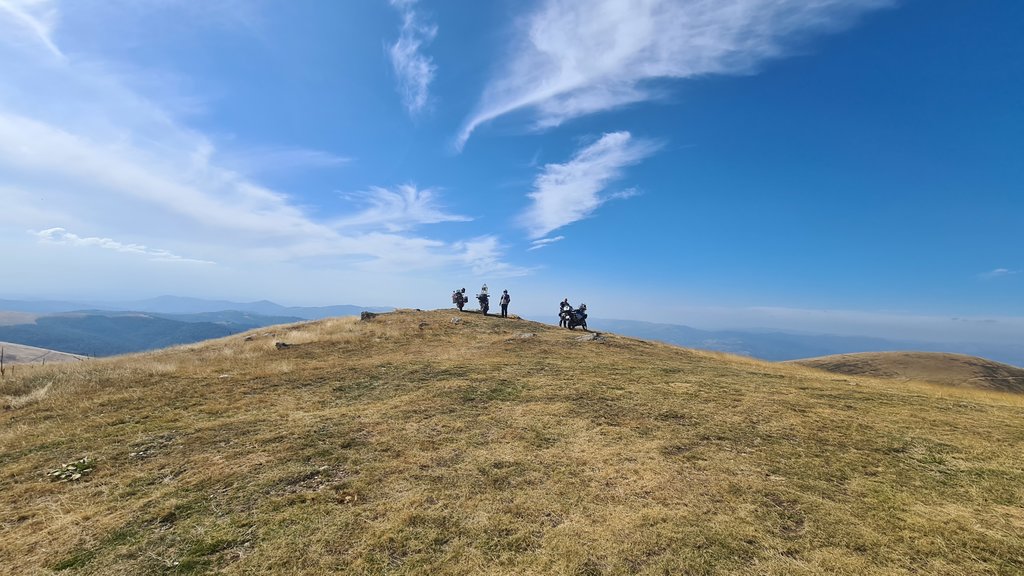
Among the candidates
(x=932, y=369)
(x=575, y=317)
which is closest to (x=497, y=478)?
(x=575, y=317)

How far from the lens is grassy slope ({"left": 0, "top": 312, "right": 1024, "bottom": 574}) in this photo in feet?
20.4

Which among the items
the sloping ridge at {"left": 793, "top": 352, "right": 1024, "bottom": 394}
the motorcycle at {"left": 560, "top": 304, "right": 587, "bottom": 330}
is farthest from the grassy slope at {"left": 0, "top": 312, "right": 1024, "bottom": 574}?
the sloping ridge at {"left": 793, "top": 352, "right": 1024, "bottom": 394}

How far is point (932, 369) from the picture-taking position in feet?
241

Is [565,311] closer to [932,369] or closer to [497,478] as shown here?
[497,478]

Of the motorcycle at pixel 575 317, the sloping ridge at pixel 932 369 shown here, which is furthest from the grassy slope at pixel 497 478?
the sloping ridge at pixel 932 369

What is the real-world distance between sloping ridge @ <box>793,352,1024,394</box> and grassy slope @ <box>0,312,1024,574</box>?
63481 millimetres

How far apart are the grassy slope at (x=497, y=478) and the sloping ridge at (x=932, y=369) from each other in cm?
6348

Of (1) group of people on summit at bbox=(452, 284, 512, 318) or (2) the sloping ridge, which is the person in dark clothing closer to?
(1) group of people on summit at bbox=(452, 284, 512, 318)

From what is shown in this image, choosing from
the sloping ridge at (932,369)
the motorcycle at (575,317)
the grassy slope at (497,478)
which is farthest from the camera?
the sloping ridge at (932,369)

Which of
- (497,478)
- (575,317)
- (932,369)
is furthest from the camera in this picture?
(932,369)

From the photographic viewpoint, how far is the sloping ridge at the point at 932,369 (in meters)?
66.1

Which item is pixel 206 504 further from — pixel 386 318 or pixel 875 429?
pixel 386 318

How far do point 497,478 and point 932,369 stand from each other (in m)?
101

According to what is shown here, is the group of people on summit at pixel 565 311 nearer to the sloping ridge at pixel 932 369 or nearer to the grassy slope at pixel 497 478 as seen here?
the grassy slope at pixel 497 478
